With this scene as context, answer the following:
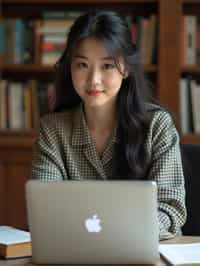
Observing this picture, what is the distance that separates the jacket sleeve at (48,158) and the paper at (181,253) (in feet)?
1.49

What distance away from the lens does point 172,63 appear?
3008 mm

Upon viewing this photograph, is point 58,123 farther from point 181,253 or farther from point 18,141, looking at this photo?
point 18,141

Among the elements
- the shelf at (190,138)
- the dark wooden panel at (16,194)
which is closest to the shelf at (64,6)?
the shelf at (190,138)

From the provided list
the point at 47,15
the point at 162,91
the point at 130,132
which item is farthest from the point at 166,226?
the point at 47,15

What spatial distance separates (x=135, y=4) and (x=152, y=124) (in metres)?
1.52

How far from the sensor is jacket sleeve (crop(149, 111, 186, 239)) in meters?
1.68

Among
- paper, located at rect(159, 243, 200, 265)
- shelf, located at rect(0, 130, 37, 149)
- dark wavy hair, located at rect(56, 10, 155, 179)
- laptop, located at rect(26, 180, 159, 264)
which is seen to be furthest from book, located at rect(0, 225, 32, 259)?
shelf, located at rect(0, 130, 37, 149)

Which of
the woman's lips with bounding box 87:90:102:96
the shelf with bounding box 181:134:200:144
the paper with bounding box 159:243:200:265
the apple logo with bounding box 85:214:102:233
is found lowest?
the paper with bounding box 159:243:200:265

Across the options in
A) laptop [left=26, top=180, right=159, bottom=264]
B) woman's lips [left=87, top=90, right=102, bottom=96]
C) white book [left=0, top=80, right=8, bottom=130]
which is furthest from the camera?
white book [left=0, top=80, right=8, bottom=130]

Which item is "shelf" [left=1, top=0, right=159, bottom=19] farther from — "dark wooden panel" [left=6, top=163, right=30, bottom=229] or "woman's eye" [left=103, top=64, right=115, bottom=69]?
"woman's eye" [left=103, top=64, right=115, bottom=69]

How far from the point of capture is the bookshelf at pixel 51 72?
2.99m

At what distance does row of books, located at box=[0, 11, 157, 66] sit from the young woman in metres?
1.13

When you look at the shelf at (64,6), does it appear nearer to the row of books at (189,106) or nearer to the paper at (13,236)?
the row of books at (189,106)

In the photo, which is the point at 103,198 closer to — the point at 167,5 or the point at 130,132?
the point at 130,132
